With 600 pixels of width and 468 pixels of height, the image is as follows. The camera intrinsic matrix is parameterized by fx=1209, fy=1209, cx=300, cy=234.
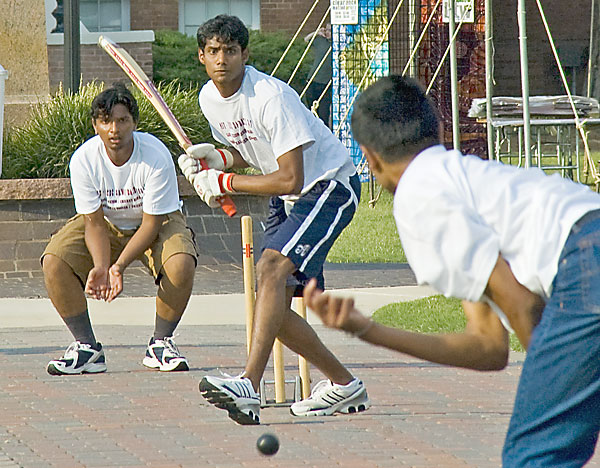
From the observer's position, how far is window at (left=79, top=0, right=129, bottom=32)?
26578mm

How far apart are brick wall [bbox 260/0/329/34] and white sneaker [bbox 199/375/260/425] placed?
21.2m

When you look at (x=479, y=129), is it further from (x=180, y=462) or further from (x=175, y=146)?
(x=180, y=462)

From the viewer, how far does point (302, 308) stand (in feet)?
21.1

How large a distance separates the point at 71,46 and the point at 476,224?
10286 mm

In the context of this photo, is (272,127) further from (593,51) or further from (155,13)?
(155,13)

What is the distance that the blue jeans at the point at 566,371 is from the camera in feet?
10.2

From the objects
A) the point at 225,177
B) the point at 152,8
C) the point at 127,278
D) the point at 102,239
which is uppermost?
the point at 152,8

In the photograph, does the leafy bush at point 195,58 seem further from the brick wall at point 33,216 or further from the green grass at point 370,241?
the brick wall at point 33,216

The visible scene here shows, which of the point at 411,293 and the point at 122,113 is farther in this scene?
the point at 411,293

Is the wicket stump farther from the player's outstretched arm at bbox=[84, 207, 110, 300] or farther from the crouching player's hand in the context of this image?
the crouching player's hand

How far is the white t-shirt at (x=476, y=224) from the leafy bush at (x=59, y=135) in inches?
352

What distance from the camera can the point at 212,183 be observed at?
588 centimetres

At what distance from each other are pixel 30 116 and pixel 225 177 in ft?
26.4

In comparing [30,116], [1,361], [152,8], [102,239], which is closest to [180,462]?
[102,239]
